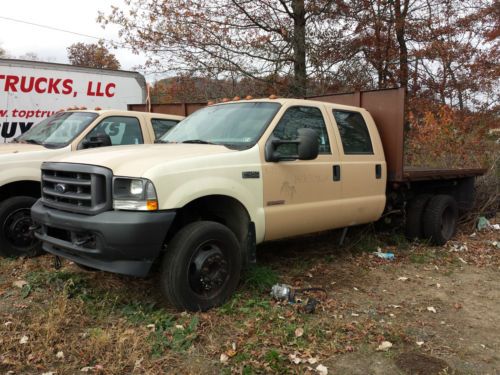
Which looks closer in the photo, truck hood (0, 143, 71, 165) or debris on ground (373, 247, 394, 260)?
truck hood (0, 143, 71, 165)

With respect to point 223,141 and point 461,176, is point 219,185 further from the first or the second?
point 461,176

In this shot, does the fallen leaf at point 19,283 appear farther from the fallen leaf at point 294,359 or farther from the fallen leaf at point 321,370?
the fallen leaf at point 321,370

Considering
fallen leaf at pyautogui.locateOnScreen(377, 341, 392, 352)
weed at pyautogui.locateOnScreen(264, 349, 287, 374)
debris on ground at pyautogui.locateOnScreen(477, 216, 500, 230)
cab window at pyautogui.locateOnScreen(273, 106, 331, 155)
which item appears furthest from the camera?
debris on ground at pyautogui.locateOnScreen(477, 216, 500, 230)

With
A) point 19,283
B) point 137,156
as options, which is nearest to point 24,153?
point 19,283

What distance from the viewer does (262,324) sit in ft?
13.0

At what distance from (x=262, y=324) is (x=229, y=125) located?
6.92ft

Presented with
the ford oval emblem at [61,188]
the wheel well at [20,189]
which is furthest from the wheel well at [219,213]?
the wheel well at [20,189]

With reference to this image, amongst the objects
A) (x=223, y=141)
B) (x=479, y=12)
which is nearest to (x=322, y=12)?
(x=479, y=12)

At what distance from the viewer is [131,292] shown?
465cm

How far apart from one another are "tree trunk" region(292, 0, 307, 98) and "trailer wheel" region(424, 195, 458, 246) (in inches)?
A: 294

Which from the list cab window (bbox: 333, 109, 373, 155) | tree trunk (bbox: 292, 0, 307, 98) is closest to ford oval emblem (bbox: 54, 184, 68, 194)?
cab window (bbox: 333, 109, 373, 155)

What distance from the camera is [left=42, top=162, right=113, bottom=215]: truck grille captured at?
3910 mm

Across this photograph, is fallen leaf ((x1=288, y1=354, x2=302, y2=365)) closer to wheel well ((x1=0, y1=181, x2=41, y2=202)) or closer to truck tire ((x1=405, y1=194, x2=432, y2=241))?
wheel well ((x1=0, y1=181, x2=41, y2=202))

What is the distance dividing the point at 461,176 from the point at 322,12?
325 inches
